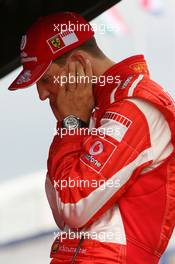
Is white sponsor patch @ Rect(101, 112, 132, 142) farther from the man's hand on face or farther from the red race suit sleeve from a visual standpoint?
the man's hand on face

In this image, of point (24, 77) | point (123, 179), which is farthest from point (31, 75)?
point (123, 179)

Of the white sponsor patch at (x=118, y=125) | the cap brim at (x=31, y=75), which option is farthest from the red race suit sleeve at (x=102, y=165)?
the cap brim at (x=31, y=75)

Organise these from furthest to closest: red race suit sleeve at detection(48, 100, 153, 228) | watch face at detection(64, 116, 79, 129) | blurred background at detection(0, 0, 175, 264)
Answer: blurred background at detection(0, 0, 175, 264), watch face at detection(64, 116, 79, 129), red race suit sleeve at detection(48, 100, 153, 228)

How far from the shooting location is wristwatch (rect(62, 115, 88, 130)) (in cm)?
252

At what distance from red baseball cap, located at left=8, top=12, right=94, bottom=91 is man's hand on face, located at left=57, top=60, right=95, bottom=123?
73 millimetres

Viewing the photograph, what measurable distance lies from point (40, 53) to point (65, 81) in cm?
12

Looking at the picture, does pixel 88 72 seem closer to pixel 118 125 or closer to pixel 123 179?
pixel 118 125

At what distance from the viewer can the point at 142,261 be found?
8.10 ft

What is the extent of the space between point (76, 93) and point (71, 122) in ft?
0.29

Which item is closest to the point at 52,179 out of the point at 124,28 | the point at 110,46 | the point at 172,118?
the point at 172,118

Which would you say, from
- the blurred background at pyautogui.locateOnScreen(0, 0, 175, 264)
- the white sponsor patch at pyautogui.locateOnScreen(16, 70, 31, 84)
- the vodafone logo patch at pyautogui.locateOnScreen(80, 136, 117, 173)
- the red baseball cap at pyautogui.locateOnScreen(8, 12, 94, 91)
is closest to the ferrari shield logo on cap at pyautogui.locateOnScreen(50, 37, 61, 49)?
the red baseball cap at pyautogui.locateOnScreen(8, 12, 94, 91)

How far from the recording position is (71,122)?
2.53 m

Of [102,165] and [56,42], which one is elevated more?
[56,42]

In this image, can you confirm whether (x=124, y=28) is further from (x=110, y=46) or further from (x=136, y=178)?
(x=136, y=178)
